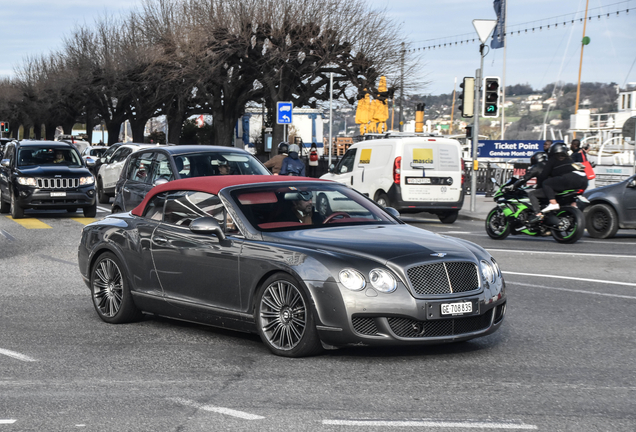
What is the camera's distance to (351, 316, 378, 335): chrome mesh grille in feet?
20.6

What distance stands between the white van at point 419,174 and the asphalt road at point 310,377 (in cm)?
Answer: 1140

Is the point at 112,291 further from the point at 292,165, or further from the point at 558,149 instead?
the point at 292,165

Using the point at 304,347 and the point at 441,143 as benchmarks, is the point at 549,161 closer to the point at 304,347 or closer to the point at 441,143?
the point at 441,143

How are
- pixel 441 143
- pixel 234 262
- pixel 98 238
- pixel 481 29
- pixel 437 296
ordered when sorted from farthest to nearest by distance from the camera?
pixel 481 29 < pixel 441 143 < pixel 98 238 < pixel 234 262 < pixel 437 296

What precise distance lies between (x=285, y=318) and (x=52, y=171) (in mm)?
15690

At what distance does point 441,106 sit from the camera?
502 ft

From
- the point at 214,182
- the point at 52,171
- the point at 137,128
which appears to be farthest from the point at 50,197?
the point at 137,128

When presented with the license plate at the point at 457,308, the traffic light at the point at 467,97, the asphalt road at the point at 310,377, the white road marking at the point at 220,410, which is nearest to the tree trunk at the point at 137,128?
the traffic light at the point at 467,97

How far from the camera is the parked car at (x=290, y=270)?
6273 mm

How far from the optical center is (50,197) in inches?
822

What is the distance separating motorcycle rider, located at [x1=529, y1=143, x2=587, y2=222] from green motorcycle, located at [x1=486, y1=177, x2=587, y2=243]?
149 millimetres

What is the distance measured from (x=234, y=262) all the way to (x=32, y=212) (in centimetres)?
1818

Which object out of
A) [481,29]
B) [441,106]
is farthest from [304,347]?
[441,106]

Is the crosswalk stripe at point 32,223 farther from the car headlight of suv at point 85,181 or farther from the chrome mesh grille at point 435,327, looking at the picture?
the chrome mesh grille at point 435,327
